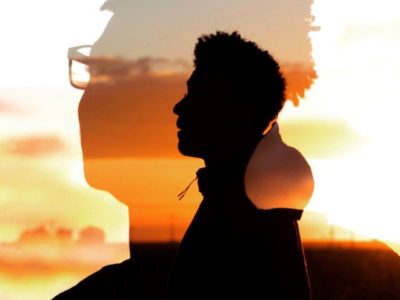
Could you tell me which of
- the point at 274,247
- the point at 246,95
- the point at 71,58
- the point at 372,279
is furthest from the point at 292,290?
the point at 372,279

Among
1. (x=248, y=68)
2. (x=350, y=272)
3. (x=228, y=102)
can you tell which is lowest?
(x=350, y=272)

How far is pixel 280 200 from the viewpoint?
191 inches

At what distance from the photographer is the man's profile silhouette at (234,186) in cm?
446

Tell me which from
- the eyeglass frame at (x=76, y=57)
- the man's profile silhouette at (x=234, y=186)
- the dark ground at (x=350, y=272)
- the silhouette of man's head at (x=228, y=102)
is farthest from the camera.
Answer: the dark ground at (x=350, y=272)

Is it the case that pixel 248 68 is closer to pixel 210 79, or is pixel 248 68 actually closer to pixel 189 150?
pixel 210 79

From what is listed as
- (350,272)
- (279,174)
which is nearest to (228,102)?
(279,174)

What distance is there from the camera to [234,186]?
466 centimetres

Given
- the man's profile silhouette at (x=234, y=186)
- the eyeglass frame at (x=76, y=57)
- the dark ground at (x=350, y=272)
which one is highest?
the eyeglass frame at (x=76, y=57)

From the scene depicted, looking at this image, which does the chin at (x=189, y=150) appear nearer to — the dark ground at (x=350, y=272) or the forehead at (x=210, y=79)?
the forehead at (x=210, y=79)

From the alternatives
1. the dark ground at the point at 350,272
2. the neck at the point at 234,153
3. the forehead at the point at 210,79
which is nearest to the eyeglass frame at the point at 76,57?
the forehead at the point at 210,79

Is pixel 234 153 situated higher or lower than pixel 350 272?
higher

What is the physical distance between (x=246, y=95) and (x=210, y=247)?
0.63 m

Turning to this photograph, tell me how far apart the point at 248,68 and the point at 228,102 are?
0.19m

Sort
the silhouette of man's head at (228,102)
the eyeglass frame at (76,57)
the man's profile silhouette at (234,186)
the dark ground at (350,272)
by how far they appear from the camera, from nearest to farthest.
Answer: the man's profile silhouette at (234,186), the silhouette of man's head at (228,102), the eyeglass frame at (76,57), the dark ground at (350,272)
